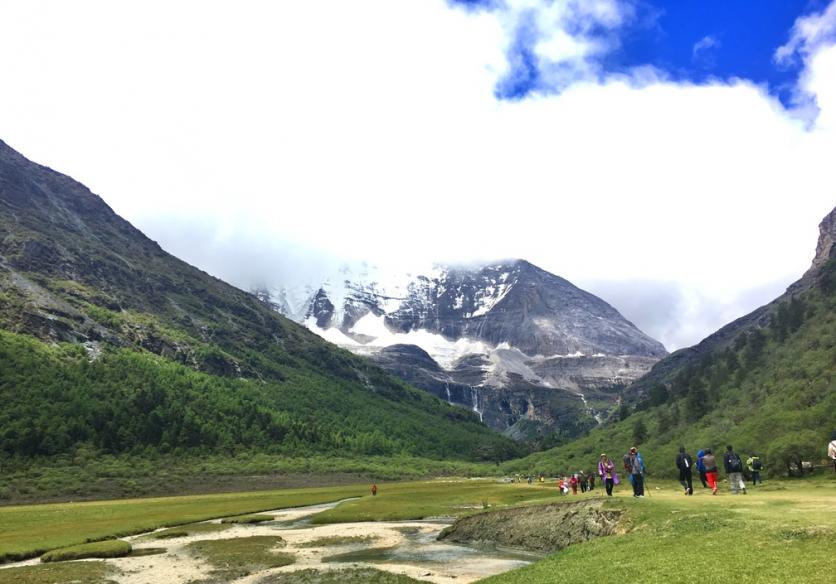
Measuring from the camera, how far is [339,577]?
1448 inches

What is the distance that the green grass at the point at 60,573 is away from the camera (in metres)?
39.2

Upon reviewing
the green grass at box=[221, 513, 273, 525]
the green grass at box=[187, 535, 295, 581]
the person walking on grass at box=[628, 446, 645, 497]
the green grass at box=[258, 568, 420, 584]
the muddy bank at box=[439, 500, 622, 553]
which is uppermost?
the person walking on grass at box=[628, 446, 645, 497]

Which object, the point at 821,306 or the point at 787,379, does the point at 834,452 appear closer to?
the point at 787,379

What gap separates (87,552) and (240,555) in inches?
630

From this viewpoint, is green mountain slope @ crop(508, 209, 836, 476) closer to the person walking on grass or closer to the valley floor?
the valley floor

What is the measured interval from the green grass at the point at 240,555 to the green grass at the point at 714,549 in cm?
2389

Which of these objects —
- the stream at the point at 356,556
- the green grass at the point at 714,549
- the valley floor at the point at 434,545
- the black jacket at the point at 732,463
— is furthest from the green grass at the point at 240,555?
the black jacket at the point at 732,463

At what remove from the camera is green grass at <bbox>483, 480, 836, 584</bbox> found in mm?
18125

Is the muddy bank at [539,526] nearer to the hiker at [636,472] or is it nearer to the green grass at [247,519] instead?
the hiker at [636,472]

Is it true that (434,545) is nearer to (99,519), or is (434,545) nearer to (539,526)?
(539,526)

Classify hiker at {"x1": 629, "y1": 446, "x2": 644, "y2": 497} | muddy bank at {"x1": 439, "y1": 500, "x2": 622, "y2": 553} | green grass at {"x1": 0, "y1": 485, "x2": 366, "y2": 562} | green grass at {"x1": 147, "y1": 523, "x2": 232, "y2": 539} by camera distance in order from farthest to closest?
1. green grass at {"x1": 147, "y1": 523, "x2": 232, "y2": 539}
2. green grass at {"x1": 0, "y1": 485, "x2": 366, "y2": 562}
3. hiker at {"x1": 629, "y1": 446, "x2": 644, "y2": 497}
4. muddy bank at {"x1": 439, "y1": 500, "x2": 622, "y2": 553}

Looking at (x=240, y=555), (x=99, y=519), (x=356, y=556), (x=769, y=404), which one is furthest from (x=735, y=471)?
(x=99, y=519)

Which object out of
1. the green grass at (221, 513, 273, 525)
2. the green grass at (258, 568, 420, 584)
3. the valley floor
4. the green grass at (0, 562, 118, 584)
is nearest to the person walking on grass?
the valley floor

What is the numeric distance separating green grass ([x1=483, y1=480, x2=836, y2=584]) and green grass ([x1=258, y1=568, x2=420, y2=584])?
1062cm
